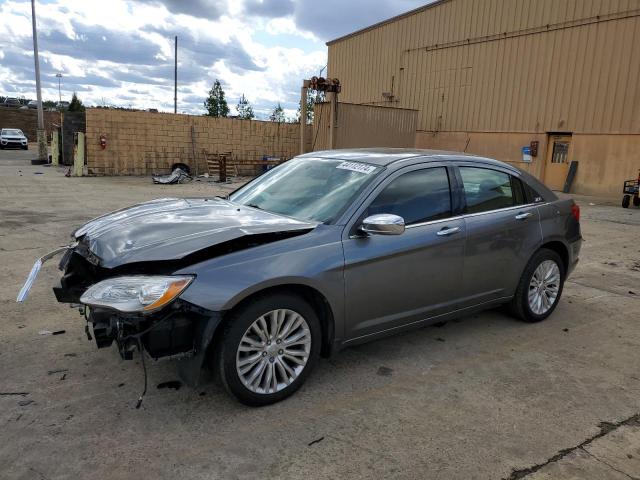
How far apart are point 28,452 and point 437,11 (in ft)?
75.1

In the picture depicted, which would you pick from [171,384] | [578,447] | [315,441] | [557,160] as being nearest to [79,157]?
[557,160]

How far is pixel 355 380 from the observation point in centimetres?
360

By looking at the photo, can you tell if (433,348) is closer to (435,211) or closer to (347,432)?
(435,211)

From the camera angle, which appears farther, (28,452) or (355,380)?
(355,380)

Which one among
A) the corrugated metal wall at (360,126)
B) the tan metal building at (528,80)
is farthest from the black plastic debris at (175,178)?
the tan metal building at (528,80)

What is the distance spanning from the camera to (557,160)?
1852 centimetres

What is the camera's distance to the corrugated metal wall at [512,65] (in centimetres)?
1633

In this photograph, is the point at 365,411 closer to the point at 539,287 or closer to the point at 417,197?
the point at 417,197

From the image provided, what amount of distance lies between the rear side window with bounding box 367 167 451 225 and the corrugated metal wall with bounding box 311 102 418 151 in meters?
14.1

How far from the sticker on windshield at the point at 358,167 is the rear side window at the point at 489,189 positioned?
2.89ft

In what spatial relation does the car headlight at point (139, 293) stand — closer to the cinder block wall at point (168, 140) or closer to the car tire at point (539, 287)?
the car tire at point (539, 287)

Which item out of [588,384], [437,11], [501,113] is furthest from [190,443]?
[437,11]

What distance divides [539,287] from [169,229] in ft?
11.2

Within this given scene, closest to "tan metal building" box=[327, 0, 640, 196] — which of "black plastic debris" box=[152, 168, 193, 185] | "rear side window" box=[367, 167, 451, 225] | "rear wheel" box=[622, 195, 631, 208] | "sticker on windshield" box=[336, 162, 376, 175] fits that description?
"rear wheel" box=[622, 195, 631, 208]
